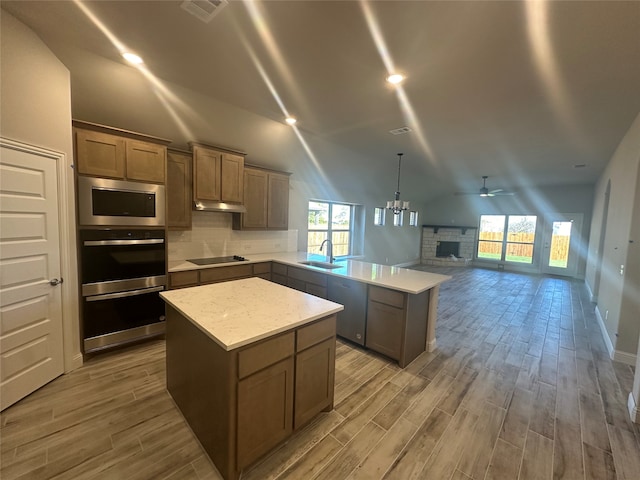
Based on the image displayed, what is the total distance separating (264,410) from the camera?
1.57 metres

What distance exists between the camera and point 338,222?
23.1 feet

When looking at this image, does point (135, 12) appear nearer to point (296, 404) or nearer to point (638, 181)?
point (296, 404)

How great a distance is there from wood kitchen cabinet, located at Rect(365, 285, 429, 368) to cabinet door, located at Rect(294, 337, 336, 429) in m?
1.01

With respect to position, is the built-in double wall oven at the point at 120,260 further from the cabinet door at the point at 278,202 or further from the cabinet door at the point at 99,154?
Result: the cabinet door at the point at 278,202

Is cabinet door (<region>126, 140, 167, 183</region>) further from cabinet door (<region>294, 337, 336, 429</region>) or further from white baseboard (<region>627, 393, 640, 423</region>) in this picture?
white baseboard (<region>627, 393, 640, 423</region>)

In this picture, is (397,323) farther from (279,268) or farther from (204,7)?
(204,7)

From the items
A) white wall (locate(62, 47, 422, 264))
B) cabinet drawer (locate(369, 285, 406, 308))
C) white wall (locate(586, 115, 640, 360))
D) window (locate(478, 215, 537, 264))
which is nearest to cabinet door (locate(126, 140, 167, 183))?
white wall (locate(62, 47, 422, 264))

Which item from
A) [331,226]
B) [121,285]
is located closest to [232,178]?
[121,285]

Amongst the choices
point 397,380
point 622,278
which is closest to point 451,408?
point 397,380

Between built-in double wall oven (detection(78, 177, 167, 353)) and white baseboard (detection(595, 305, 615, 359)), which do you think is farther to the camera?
white baseboard (detection(595, 305, 615, 359))

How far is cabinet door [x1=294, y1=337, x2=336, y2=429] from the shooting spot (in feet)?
5.79

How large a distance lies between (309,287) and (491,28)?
3.05 metres

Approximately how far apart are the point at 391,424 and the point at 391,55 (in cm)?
278

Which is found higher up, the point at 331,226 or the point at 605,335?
the point at 331,226
